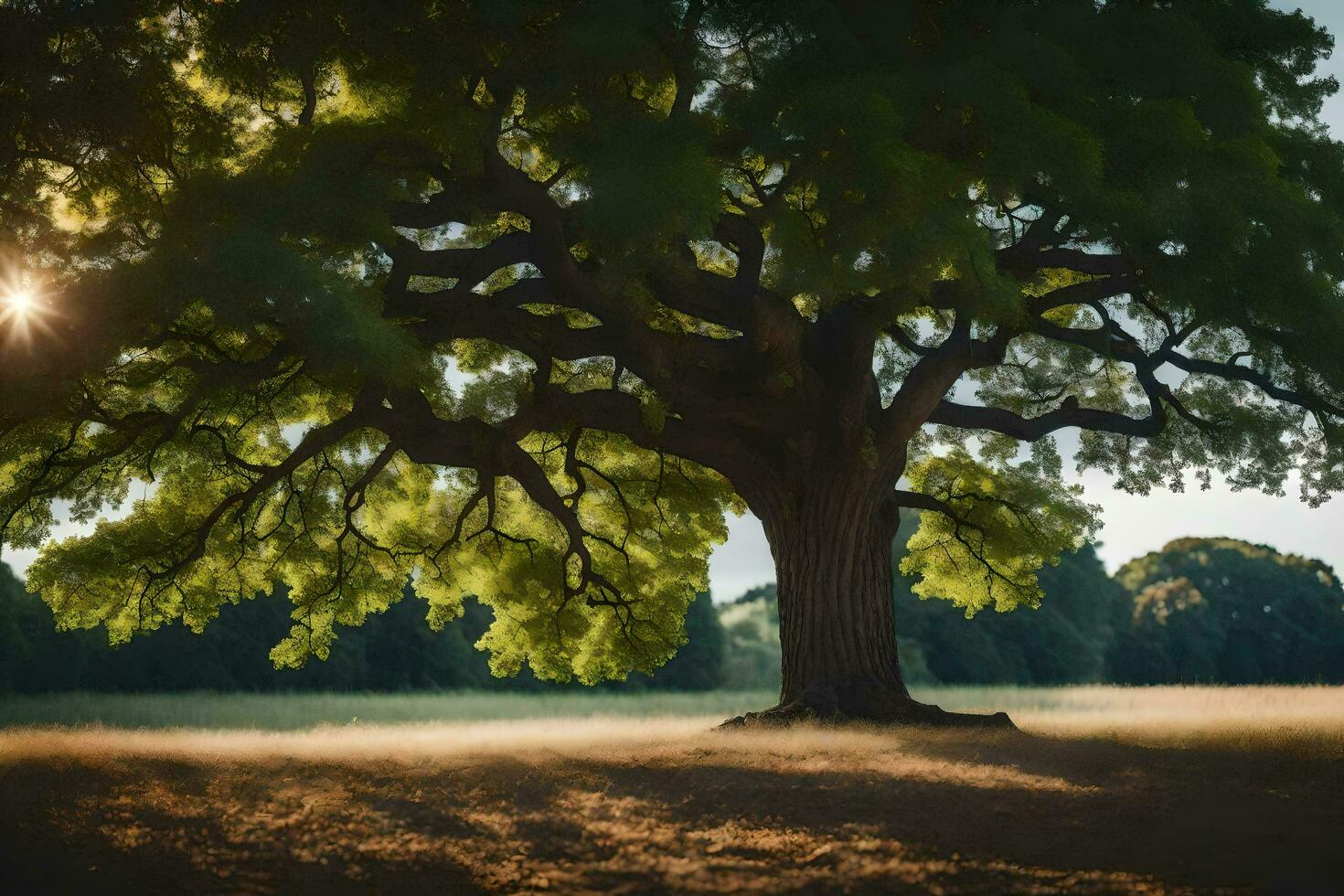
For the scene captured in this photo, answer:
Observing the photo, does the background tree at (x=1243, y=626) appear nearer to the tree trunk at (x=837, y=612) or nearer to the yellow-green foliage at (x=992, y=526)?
the yellow-green foliage at (x=992, y=526)

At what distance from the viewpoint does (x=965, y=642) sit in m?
39.8

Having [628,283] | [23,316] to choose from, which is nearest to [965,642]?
[628,283]

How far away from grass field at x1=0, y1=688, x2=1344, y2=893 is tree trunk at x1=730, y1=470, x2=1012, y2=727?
1.52 meters

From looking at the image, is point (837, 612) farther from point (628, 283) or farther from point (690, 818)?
point (690, 818)

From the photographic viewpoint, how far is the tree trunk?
1359cm

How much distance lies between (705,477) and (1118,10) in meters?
8.15

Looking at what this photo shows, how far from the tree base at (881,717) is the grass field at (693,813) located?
100cm

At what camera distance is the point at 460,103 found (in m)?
10.5

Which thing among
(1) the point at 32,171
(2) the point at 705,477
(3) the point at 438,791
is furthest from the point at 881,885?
(2) the point at 705,477

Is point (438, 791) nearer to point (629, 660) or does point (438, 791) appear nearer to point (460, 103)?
point (460, 103)

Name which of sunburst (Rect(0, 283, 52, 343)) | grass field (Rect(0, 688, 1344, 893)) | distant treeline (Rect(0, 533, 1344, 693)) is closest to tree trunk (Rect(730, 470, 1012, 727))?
grass field (Rect(0, 688, 1344, 893))

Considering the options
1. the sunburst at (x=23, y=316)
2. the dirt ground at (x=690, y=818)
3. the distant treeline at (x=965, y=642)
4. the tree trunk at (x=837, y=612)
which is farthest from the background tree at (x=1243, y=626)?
the sunburst at (x=23, y=316)

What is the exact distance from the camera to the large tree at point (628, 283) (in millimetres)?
9914

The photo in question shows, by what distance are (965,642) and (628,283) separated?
104ft
